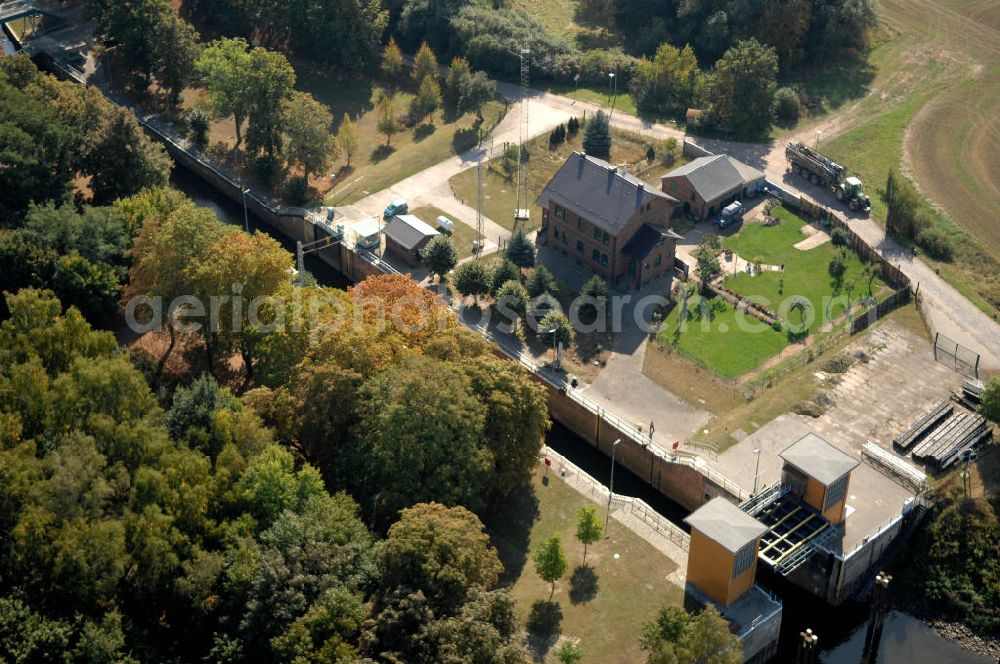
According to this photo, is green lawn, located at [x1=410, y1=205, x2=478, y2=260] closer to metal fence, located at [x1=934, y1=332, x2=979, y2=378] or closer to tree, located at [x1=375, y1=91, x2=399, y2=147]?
tree, located at [x1=375, y1=91, x2=399, y2=147]

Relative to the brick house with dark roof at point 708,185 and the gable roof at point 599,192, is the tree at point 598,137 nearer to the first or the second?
the brick house with dark roof at point 708,185

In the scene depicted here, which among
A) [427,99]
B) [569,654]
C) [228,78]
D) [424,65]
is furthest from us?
[424,65]

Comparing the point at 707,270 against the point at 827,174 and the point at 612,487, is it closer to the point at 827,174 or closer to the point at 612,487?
the point at 827,174

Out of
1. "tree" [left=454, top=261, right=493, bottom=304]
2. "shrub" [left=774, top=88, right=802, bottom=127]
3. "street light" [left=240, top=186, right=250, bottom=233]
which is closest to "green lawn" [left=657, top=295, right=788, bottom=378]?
"tree" [left=454, top=261, right=493, bottom=304]

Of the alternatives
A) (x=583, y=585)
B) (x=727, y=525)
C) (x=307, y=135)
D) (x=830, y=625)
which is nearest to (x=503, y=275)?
(x=307, y=135)

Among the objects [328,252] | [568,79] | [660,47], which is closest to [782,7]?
[660,47]

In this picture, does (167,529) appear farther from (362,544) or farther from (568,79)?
(568,79)
